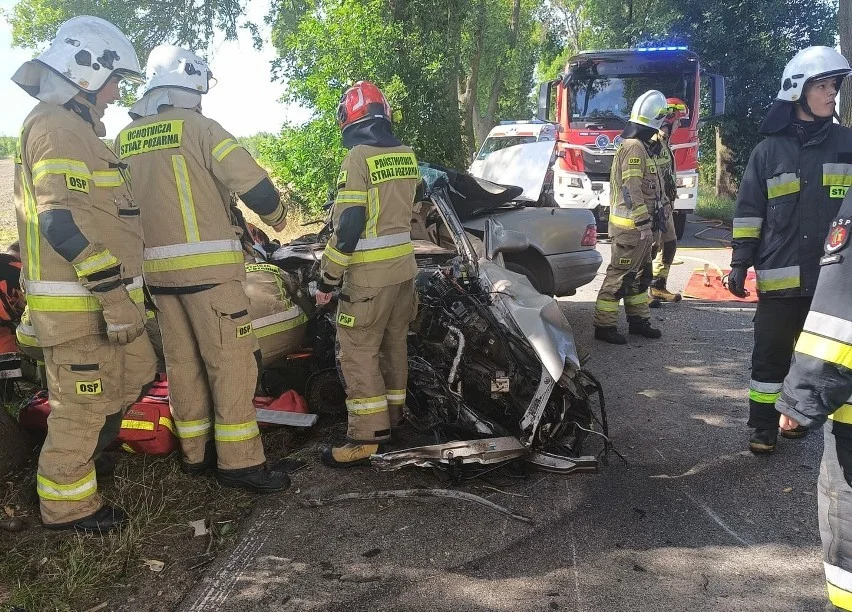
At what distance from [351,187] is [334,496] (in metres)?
1.55

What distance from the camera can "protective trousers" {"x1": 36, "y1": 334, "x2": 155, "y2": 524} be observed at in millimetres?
2807

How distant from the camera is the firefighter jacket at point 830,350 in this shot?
6.04 feet

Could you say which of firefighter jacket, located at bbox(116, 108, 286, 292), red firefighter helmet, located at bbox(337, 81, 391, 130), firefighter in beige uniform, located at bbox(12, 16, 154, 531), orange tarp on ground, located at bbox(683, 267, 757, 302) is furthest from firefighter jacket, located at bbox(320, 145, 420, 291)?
orange tarp on ground, located at bbox(683, 267, 757, 302)

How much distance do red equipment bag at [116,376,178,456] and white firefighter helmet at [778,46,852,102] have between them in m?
3.56

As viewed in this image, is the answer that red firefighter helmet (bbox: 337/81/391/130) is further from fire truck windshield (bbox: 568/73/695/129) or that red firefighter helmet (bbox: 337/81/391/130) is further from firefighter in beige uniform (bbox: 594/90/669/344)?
fire truck windshield (bbox: 568/73/695/129)

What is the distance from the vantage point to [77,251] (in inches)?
103

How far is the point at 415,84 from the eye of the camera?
1088cm

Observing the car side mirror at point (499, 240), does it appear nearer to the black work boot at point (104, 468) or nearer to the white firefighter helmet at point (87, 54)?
the white firefighter helmet at point (87, 54)

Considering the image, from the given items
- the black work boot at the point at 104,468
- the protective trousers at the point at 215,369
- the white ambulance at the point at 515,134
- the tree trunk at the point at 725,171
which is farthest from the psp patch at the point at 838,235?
the tree trunk at the point at 725,171

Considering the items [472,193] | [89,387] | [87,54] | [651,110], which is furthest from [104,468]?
[651,110]

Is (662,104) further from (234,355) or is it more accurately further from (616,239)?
(234,355)

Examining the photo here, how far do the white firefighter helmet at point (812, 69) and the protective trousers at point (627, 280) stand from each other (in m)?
2.34

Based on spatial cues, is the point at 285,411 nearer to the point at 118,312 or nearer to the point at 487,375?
the point at 487,375

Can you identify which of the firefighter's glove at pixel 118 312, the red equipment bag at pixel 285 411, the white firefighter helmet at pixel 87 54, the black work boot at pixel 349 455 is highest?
the white firefighter helmet at pixel 87 54
